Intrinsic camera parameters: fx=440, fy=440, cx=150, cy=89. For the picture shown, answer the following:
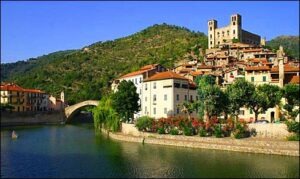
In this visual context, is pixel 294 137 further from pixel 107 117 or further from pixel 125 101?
pixel 107 117

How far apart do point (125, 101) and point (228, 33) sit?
8787 cm

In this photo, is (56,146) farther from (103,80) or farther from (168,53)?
(168,53)

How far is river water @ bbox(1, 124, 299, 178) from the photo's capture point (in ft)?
132

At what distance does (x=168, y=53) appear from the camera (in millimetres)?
159000

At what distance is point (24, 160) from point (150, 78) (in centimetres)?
3131

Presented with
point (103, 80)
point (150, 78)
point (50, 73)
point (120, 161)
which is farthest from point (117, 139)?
point (50, 73)

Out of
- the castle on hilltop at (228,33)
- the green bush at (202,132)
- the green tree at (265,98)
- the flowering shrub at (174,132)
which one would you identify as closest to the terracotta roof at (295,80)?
the green tree at (265,98)

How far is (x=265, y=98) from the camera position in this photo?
58188mm

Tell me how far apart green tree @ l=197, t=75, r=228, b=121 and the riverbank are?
5804 cm

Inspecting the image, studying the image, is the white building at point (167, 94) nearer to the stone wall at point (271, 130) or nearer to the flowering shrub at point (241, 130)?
the flowering shrub at point (241, 130)

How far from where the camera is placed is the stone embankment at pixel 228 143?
47.8m

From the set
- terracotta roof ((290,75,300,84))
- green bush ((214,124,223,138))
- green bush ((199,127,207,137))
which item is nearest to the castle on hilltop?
terracotta roof ((290,75,300,84))

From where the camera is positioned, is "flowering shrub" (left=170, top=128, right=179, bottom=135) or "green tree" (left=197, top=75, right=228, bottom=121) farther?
"green tree" (left=197, top=75, right=228, bottom=121)

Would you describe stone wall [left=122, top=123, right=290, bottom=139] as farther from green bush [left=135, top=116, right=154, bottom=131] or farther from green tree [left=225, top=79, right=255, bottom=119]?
green bush [left=135, top=116, right=154, bottom=131]
